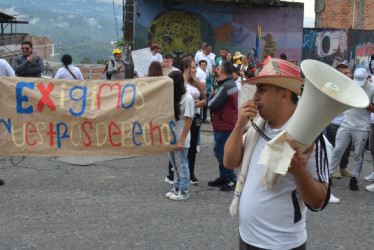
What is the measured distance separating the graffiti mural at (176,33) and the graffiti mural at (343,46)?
215 inches

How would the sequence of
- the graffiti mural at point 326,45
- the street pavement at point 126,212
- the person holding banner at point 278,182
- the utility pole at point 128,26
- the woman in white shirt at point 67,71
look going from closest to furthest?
the person holding banner at point 278,182 < the street pavement at point 126,212 < the woman in white shirt at point 67,71 < the utility pole at point 128,26 < the graffiti mural at point 326,45

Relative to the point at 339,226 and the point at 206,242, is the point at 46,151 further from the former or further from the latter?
the point at 339,226

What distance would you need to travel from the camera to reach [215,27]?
1627 cm

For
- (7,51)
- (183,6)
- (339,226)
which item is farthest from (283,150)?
(7,51)

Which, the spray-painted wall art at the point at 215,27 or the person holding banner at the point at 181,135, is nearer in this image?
the person holding banner at the point at 181,135

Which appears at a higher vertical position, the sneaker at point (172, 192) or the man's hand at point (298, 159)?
the man's hand at point (298, 159)

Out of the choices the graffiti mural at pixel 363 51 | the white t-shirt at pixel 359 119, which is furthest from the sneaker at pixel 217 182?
the graffiti mural at pixel 363 51

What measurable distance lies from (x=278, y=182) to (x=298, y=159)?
311mm

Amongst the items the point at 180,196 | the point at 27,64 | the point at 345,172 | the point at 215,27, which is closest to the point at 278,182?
the point at 180,196

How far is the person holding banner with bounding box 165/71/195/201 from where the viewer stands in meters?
5.95

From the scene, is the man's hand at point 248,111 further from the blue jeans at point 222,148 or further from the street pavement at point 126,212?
the blue jeans at point 222,148

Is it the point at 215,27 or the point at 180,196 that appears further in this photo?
the point at 215,27

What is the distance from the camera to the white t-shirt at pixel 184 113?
5.93 meters

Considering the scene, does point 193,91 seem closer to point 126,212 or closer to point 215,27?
point 126,212
